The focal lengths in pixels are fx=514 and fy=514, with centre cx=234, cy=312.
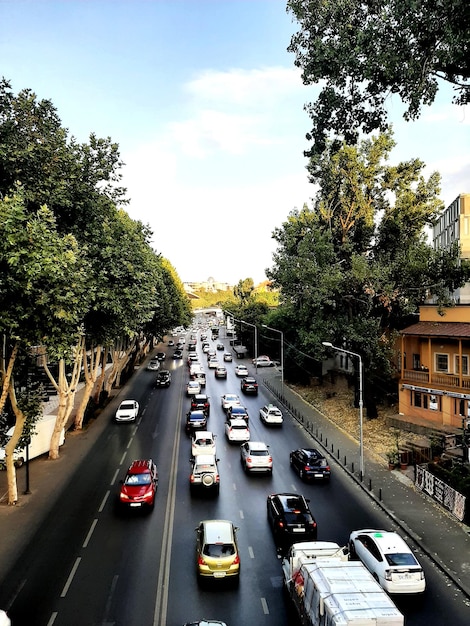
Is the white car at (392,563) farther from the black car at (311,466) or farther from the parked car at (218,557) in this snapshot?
the black car at (311,466)

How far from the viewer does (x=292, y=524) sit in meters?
17.9

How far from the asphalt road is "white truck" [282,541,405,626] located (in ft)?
3.46

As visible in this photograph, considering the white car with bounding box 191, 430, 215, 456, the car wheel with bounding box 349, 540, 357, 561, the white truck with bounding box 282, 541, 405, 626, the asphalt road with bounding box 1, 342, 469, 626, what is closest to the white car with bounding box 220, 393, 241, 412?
the asphalt road with bounding box 1, 342, 469, 626

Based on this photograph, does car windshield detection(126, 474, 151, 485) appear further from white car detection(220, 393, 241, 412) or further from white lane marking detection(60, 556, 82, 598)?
white car detection(220, 393, 241, 412)

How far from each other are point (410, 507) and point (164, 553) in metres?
10.7

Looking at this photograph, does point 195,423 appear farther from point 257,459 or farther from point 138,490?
point 138,490

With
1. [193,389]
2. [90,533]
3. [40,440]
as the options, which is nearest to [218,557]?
[90,533]

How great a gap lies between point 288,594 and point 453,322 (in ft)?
80.4

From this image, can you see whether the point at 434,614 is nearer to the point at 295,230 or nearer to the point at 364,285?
the point at 364,285

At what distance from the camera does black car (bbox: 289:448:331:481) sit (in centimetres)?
2480

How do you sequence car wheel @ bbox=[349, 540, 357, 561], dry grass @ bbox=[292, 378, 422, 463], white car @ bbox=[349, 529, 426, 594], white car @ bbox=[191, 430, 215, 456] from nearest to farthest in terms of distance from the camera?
white car @ bbox=[349, 529, 426, 594], car wheel @ bbox=[349, 540, 357, 561], white car @ bbox=[191, 430, 215, 456], dry grass @ bbox=[292, 378, 422, 463]

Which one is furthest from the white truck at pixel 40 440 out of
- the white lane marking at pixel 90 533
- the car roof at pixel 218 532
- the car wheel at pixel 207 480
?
the car roof at pixel 218 532

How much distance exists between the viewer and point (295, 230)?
150 feet

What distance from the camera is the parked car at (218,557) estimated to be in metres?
14.9
